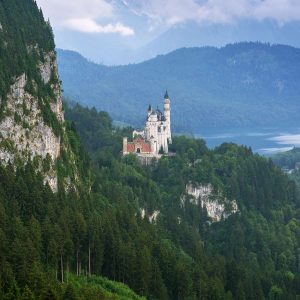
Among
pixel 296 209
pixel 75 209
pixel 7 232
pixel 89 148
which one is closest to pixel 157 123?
pixel 89 148

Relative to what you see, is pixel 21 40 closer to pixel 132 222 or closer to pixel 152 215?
pixel 132 222

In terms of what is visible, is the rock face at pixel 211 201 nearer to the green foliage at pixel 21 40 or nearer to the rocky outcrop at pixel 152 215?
the rocky outcrop at pixel 152 215

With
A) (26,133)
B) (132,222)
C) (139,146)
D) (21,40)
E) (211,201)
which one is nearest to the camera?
(26,133)

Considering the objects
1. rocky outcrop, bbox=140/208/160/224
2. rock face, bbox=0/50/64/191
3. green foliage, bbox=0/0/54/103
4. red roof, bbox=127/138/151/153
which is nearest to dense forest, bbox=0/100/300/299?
rocky outcrop, bbox=140/208/160/224

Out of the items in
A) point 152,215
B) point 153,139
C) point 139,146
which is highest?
point 153,139

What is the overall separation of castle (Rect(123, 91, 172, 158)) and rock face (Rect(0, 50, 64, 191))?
107 ft

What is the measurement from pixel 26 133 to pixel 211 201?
38801mm

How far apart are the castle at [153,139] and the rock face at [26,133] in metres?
32.6

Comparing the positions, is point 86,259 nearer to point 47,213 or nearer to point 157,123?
point 47,213

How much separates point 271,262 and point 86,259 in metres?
35.5

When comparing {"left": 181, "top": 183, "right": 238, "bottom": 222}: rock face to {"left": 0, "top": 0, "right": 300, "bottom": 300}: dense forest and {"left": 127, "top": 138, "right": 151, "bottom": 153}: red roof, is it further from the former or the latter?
{"left": 127, "top": 138, "right": 151, "bottom": 153}: red roof

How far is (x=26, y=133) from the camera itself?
6675 cm

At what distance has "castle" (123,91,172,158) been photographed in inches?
4090

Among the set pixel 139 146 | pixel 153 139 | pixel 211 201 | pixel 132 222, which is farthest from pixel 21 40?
pixel 211 201
